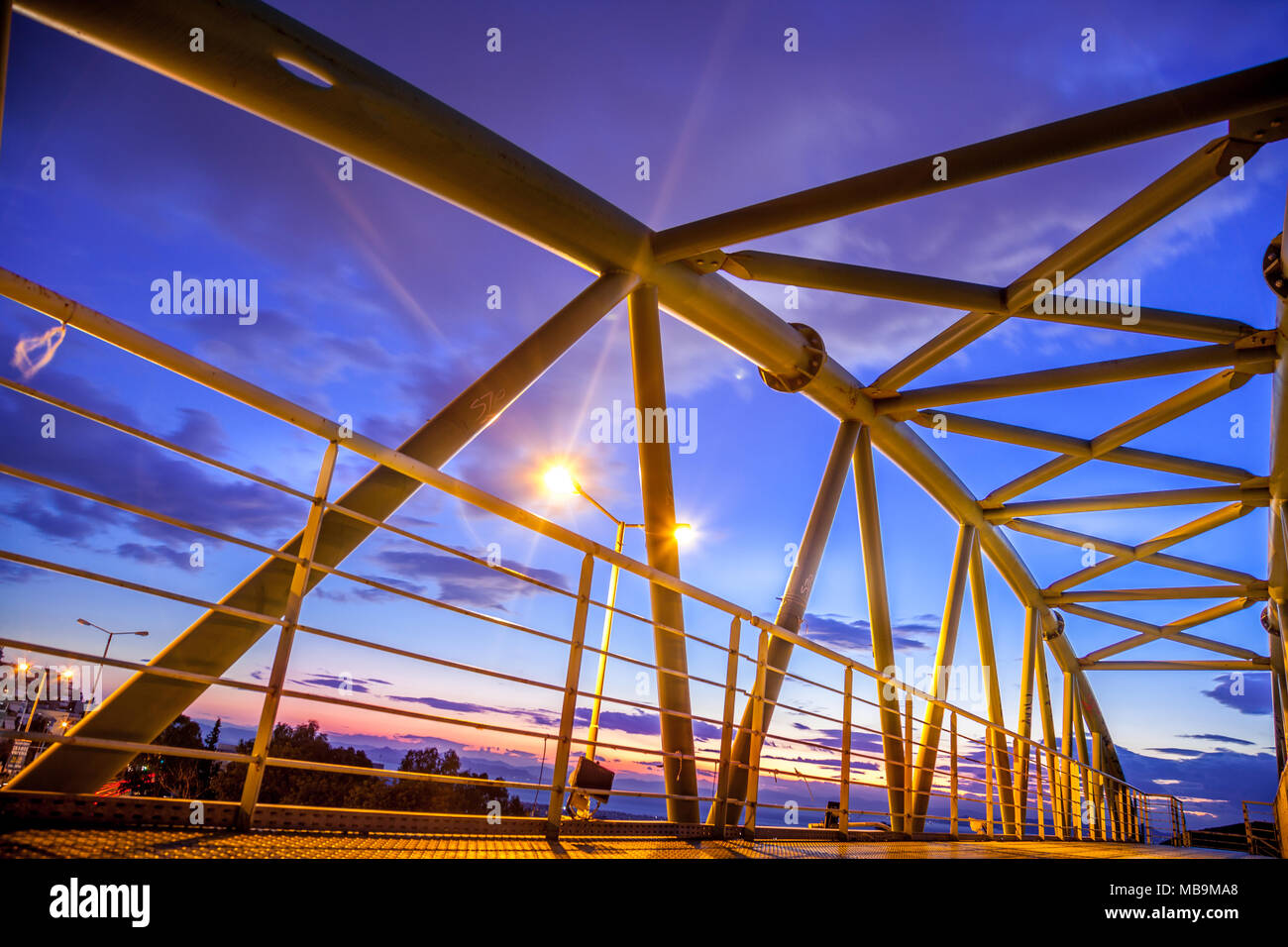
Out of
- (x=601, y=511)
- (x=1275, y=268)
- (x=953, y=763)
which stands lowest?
(x=953, y=763)

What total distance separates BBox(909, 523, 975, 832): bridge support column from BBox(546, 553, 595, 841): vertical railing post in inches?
264

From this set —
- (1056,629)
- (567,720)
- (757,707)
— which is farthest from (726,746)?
(1056,629)

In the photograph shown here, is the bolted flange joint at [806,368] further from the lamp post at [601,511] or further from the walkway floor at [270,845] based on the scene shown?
the walkway floor at [270,845]

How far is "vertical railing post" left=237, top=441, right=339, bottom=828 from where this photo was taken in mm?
2436

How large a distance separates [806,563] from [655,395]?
287 centimetres

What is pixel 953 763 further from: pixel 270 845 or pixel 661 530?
pixel 270 845

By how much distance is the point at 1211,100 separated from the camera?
5.77 m

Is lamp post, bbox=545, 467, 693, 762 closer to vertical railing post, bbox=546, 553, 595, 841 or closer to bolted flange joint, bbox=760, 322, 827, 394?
bolted flange joint, bbox=760, 322, 827, 394

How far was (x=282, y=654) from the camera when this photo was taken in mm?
2605

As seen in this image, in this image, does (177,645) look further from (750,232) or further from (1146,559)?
(1146,559)

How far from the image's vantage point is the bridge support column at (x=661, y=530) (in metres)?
6.40

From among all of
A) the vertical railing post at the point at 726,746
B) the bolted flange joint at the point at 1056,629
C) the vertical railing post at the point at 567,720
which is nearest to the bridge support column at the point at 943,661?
the vertical railing post at the point at 726,746
